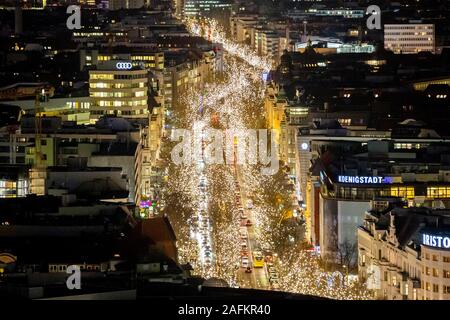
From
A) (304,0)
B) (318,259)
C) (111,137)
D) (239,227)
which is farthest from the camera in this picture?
(304,0)

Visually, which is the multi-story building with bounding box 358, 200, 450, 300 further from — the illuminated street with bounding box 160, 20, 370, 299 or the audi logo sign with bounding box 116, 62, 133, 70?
the audi logo sign with bounding box 116, 62, 133, 70

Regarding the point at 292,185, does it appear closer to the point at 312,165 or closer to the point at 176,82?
the point at 312,165

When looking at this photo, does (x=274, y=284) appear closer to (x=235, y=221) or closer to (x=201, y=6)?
(x=235, y=221)

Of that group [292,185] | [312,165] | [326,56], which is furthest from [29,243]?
[326,56]

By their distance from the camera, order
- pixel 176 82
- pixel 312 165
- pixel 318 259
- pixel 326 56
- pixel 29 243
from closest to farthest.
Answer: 1. pixel 29 243
2. pixel 318 259
3. pixel 312 165
4. pixel 176 82
5. pixel 326 56

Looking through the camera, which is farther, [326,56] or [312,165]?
[326,56]
